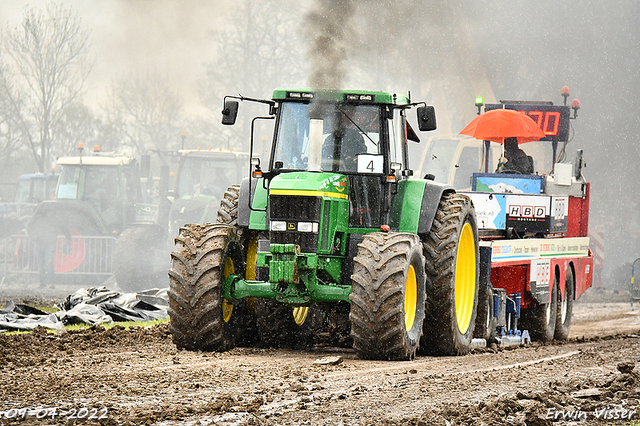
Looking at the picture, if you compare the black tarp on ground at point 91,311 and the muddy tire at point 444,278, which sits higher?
the muddy tire at point 444,278

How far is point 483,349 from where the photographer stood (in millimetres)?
10875

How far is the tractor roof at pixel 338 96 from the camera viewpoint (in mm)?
9312

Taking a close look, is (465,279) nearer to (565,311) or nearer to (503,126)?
(565,311)

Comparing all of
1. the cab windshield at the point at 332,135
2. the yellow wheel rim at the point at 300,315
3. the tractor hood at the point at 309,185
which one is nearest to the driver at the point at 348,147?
the cab windshield at the point at 332,135

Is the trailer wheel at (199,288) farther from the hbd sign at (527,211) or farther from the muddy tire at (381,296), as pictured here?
the hbd sign at (527,211)

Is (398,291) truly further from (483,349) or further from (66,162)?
(66,162)

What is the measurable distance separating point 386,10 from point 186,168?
6063 millimetres

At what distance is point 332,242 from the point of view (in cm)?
885


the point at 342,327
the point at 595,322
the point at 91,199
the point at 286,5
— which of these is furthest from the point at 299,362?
the point at 286,5

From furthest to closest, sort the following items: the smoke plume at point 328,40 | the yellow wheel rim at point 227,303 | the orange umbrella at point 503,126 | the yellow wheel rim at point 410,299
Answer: the orange umbrella at point 503,126 → the smoke plume at point 328,40 → the yellow wheel rim at point 227,303 → the yellow wheel rim at point 410,299

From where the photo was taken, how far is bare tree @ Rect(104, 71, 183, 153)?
1490 inches

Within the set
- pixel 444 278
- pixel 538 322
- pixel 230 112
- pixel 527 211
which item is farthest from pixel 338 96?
pixel 538 322

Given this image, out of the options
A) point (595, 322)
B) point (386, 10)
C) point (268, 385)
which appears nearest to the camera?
point (268, 385)

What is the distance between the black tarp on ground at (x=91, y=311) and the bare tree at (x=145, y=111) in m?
23.6
